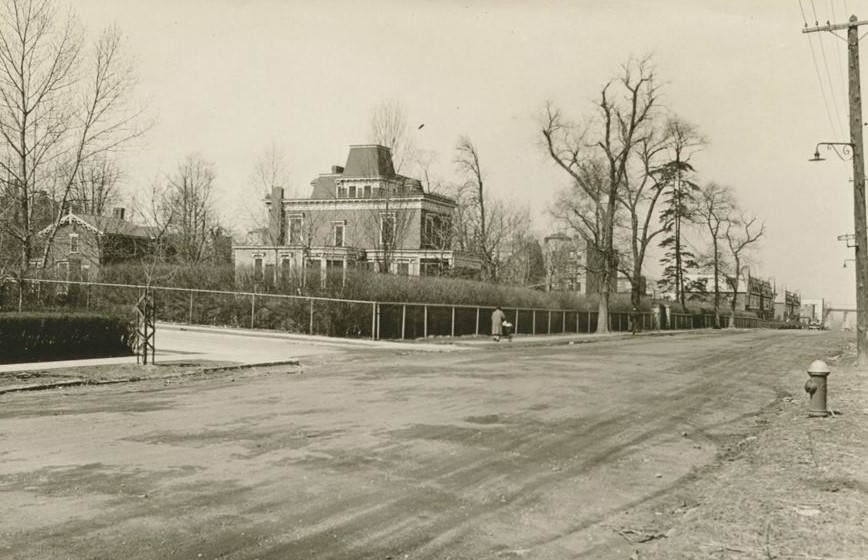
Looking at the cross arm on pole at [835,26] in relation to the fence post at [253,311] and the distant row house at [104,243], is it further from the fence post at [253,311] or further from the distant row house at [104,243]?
the distant row house at [104,243]

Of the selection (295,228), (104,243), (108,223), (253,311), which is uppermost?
(295,228)

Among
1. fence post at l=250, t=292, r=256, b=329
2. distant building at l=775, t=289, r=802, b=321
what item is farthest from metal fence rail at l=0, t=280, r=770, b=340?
distant building at l=775, t=289, r=802, b=321

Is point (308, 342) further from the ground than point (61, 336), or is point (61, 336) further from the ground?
point (61, 336)

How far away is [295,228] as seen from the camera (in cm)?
6338

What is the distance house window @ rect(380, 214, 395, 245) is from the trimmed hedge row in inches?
1250

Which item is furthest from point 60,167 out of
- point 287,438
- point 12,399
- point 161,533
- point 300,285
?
point 161,533

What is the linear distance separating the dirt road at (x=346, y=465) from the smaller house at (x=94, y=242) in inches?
1399

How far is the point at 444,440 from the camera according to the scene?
903 centimetres

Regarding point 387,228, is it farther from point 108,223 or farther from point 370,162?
point 108,223

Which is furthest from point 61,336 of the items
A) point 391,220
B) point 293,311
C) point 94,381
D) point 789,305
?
point 789,305

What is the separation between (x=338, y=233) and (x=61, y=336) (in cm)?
4487

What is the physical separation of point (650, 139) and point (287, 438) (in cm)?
4976

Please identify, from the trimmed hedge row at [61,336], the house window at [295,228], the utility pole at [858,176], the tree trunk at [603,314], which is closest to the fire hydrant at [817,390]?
the utility pole at [858,176]

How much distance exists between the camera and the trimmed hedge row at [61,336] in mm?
16828
